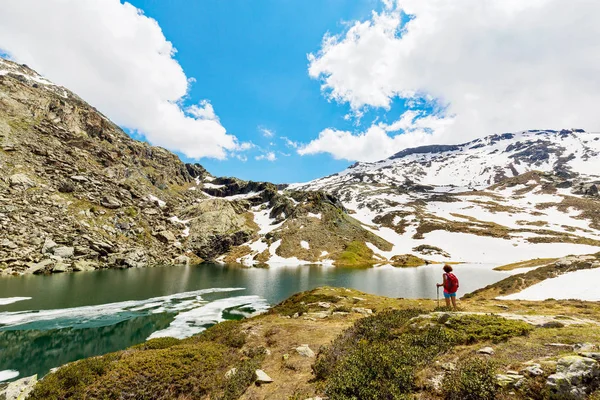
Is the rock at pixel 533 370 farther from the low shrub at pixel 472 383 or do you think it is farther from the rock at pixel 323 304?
the rock at pixel 323 304

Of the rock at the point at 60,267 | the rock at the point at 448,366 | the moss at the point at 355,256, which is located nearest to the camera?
the rock at the point at 448,366

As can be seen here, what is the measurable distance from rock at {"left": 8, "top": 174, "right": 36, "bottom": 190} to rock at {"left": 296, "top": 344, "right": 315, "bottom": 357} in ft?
415

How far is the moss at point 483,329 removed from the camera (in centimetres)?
1097

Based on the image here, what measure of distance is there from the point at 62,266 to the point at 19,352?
69794 mm

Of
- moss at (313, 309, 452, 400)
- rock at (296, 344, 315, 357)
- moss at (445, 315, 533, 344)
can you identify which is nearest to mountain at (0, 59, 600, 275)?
rock at (296, 344, 315, 357)

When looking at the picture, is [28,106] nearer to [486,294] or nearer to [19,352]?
[19,352]

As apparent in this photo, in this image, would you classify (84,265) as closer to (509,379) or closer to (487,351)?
(487,351)

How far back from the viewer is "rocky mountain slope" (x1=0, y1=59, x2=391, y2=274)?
87.9 m

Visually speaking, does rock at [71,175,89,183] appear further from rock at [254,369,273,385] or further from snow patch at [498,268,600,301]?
snow patch at [498,268,600,301]

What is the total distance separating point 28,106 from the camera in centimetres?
13738

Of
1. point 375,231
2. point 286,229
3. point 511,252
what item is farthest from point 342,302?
point 375,231

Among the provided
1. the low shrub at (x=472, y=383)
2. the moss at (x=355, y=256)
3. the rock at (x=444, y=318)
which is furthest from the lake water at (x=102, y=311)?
the moss at (x=355, y=256)

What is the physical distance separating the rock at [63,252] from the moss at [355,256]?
9951cm

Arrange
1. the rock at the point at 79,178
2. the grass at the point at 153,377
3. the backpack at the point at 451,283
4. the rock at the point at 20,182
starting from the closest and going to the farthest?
the grass at the point at 153,377 → the backpack at the point at 451,283 → the rock at the point at 20,182 → the rock at the point at 79,178
